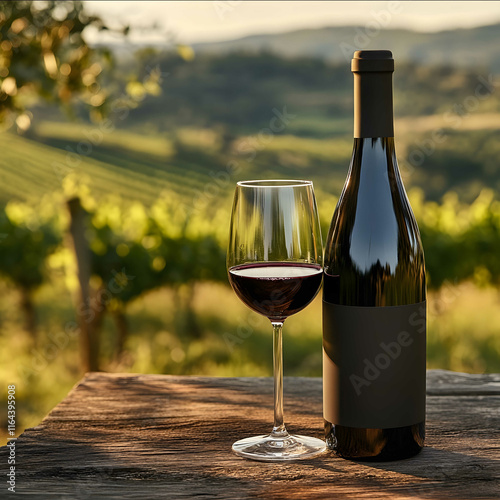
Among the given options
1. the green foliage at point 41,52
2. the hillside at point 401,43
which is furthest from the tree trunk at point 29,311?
the hillside at point 401,43

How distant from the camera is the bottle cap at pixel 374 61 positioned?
1206 millimetres

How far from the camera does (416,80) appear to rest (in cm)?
1255

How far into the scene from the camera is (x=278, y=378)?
131cm

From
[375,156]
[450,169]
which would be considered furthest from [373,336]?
[450,169]

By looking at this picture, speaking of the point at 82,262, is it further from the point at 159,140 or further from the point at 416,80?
the point at 416,80

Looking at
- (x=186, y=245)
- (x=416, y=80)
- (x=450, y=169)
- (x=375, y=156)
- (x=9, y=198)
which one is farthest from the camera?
(x=416, y=80)

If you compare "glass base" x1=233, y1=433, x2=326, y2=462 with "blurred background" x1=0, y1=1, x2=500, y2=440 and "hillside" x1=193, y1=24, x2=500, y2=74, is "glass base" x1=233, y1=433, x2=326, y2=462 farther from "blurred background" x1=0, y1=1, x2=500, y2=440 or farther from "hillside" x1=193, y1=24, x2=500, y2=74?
"hillside" x1=193, y1=24, x2=500, y2=74

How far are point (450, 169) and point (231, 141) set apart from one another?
11.9 feet

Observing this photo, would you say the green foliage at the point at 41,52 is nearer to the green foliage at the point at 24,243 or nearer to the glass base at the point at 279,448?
the green foliage at the point at 24,243

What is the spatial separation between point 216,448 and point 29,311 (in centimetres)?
451

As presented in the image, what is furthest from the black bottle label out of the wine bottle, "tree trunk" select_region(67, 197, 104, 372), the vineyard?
"tree trunk" select_region(67, 197, 104, 372)

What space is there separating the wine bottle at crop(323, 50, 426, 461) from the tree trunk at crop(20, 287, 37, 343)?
431cm

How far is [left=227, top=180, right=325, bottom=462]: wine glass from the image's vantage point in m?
1.25

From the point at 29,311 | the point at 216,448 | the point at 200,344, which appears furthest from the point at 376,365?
the point at 200,344
